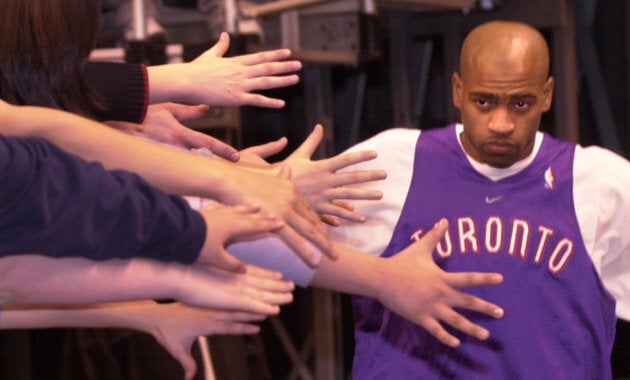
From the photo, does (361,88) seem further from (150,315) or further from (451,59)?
(150,315)

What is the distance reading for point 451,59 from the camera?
147 inches

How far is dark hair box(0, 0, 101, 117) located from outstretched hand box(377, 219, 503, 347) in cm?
47

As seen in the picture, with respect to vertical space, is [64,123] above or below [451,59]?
above

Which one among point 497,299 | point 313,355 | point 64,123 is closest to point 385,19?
point 313,355

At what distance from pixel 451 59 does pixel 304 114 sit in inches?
21.0

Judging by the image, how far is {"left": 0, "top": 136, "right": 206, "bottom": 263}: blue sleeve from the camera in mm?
1147

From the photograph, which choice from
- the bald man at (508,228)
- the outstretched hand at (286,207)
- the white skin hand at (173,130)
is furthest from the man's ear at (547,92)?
the outstretched hand at (286,207)

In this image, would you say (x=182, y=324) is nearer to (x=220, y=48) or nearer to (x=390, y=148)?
(x=220, y=48)

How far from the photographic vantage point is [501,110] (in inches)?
83.5

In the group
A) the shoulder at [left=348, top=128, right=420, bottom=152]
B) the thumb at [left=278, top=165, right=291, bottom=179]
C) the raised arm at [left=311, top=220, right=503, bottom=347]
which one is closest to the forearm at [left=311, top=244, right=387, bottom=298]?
the raised arm at [left=311, top=220, right=503, bottom=347]

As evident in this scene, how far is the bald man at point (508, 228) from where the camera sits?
6.81 feet

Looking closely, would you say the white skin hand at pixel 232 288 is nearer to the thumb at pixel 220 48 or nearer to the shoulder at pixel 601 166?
the thumb at pixel 220 48

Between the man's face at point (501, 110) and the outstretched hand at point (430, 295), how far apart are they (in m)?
0.74

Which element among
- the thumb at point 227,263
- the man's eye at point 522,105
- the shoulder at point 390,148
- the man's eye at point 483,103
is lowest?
the shoulder at point 390,148
